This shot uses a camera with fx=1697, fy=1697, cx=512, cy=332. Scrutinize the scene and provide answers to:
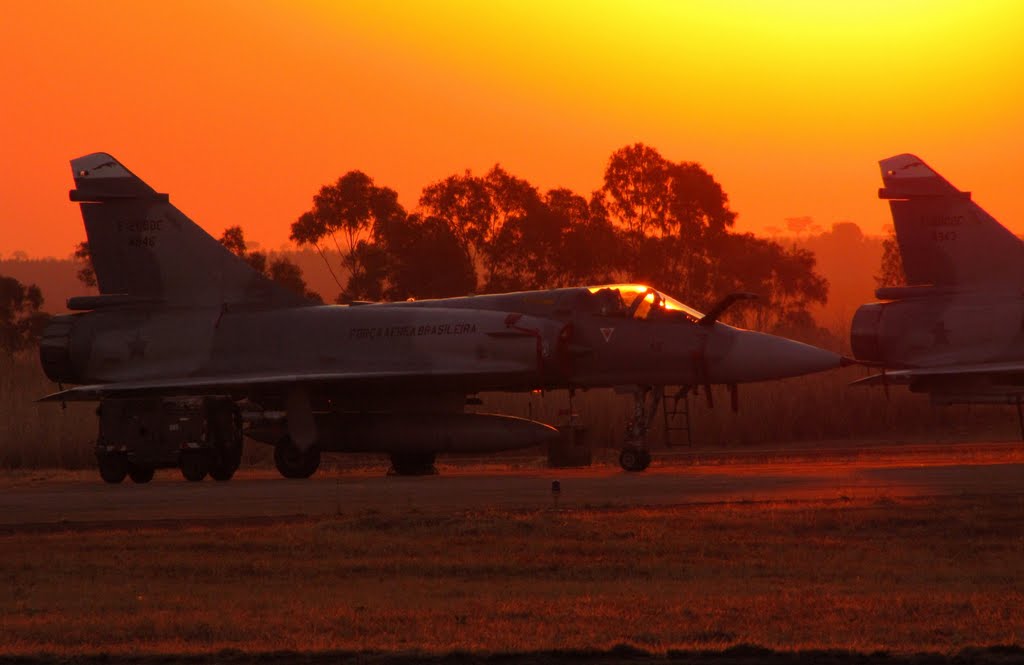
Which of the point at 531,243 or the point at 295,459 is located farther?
A: the point at 531,243

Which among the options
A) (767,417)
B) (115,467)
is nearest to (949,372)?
(767,417)

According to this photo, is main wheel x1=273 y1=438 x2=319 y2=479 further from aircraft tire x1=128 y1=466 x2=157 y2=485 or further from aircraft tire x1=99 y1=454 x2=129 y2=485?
aircraft tire x1=99 y1=454 x2=129 y2=485

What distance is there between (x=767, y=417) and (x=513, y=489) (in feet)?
74.0

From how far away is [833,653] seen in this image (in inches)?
424

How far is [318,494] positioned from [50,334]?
11069 millimetres

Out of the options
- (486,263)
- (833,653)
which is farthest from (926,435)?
(833,653)

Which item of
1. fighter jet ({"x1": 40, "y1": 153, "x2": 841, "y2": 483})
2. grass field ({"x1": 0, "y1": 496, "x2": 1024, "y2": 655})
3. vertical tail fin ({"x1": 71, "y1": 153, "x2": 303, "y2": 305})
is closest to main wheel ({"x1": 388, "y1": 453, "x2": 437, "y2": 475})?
fighter jet ({"x1": 40, "y1": 153, "x2": 841, "y2": 483})

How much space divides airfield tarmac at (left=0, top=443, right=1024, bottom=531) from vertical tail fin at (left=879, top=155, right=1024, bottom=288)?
4375 millimetres

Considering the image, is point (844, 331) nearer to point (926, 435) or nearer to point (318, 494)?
point (926, 435)

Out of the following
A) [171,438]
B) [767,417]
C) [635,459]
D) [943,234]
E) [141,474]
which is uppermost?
[943,234]

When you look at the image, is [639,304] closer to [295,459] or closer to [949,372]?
[295,459]

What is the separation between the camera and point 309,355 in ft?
100

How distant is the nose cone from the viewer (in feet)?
89.6

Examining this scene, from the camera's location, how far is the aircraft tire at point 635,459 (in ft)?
89.9
